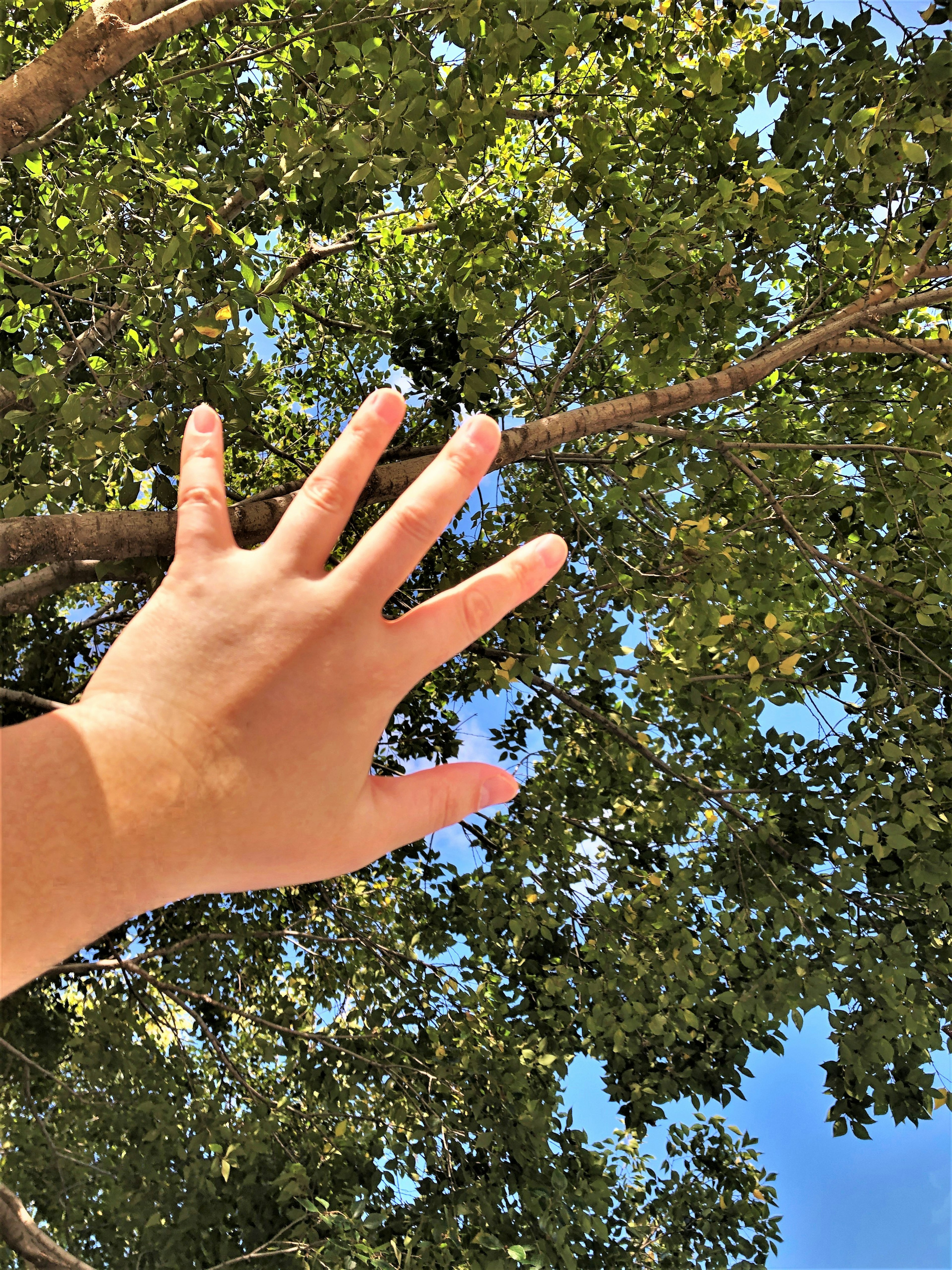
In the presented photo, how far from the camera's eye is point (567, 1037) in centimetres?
487

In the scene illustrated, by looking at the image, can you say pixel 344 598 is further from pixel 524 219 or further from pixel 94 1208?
pixel 94 1208

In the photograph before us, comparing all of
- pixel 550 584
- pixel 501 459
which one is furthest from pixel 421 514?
pixel 550 584

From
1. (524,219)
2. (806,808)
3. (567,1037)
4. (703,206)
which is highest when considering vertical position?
(524,219)

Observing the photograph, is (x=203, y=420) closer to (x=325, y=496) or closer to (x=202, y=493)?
(x=202, y=493)

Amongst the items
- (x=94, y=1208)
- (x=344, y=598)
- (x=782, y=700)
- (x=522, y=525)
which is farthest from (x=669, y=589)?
(x=94, y=1208)

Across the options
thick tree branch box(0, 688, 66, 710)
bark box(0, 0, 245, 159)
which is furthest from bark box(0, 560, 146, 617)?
bark box(0, 0, 245, 159)

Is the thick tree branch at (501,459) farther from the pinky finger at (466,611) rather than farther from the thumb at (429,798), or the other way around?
the thumb at (429,798)

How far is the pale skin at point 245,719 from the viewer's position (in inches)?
53.8

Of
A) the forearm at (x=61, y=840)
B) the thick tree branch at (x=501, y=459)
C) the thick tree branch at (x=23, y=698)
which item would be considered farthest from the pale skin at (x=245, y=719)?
the thick tree branch at (x=23, y=698)

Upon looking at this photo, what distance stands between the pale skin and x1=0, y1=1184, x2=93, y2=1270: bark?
510 centimetres

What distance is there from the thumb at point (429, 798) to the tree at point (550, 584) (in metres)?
2.09

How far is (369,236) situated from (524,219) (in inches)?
68.4

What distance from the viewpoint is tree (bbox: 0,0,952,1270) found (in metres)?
3.41

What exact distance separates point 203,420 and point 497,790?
1.09m
